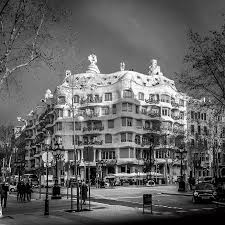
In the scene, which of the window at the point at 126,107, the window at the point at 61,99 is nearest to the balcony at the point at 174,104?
the window at the point at 126,107

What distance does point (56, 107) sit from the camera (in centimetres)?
7788

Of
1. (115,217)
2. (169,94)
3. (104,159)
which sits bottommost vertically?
(115,217)

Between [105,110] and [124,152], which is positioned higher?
[105,110]

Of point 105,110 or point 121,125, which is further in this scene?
point 105,110

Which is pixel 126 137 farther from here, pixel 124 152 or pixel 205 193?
pixel 205 193

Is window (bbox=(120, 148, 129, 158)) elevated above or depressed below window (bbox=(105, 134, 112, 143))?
below

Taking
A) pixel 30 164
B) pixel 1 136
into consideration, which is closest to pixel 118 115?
pixel 1 136

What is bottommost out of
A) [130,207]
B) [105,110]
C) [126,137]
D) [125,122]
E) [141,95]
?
[130,207]

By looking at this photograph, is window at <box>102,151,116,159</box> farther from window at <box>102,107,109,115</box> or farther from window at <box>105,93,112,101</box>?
window at <box>105,93,112,101</box>

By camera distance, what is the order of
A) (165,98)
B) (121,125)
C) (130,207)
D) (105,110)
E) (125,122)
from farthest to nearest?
(165,98) → (105,110) → (125,122) → (121,125) → (130,207)

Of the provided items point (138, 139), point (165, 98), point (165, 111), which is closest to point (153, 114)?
point (165, 111)

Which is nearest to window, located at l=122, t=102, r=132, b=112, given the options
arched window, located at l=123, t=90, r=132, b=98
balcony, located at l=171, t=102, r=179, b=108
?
arched window, located at l=123, t=90, r=132, b=98

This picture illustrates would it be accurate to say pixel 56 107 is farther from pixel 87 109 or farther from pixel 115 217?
pixel 115 217

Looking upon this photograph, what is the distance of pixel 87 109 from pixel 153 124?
12.7 metres
